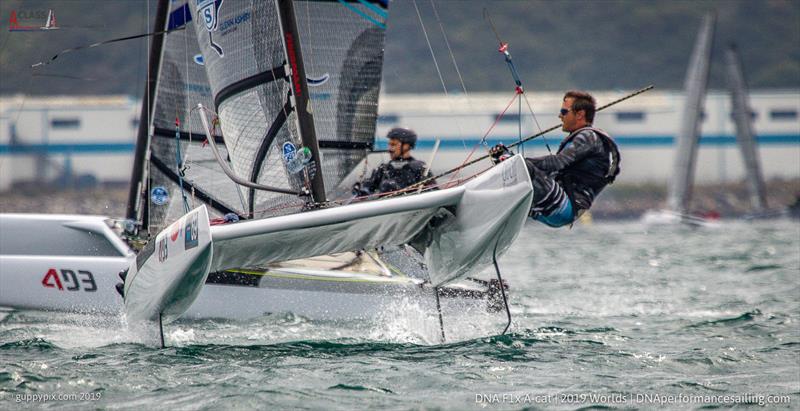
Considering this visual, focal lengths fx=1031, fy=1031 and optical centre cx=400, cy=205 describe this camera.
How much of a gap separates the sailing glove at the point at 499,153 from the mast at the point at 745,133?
20544mm

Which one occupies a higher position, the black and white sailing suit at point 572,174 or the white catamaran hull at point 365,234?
the black and white sailing suit at point 572,174

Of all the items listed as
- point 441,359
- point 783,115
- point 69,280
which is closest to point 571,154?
point 441,359

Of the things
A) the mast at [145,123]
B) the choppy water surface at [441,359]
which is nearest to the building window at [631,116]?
the choppy water surface at [441,359]

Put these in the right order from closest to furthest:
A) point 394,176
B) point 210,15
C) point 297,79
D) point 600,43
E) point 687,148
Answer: point 297,79, point 210,15, point 394,176, point 687,148, point 600,43

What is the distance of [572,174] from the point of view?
205 inches

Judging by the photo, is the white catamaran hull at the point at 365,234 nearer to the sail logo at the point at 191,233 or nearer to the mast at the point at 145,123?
the sail logo at the point at 191,233

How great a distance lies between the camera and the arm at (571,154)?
5008 mm

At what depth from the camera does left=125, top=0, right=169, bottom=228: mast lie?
7316 millimetres

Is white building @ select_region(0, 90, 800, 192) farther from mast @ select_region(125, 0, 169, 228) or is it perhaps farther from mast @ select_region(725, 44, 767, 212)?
mast @ select_region(125, 0, 169, 228)

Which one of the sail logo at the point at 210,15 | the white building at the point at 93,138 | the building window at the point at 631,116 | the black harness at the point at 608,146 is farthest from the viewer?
the building window at the point at 631,116

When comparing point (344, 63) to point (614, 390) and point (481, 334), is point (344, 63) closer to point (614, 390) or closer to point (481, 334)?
point (481, 334)

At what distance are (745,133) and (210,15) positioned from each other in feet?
66.9

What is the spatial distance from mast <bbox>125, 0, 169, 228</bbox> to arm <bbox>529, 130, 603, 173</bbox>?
3.36 meters

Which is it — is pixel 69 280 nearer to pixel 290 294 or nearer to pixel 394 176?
pixel 290 294
